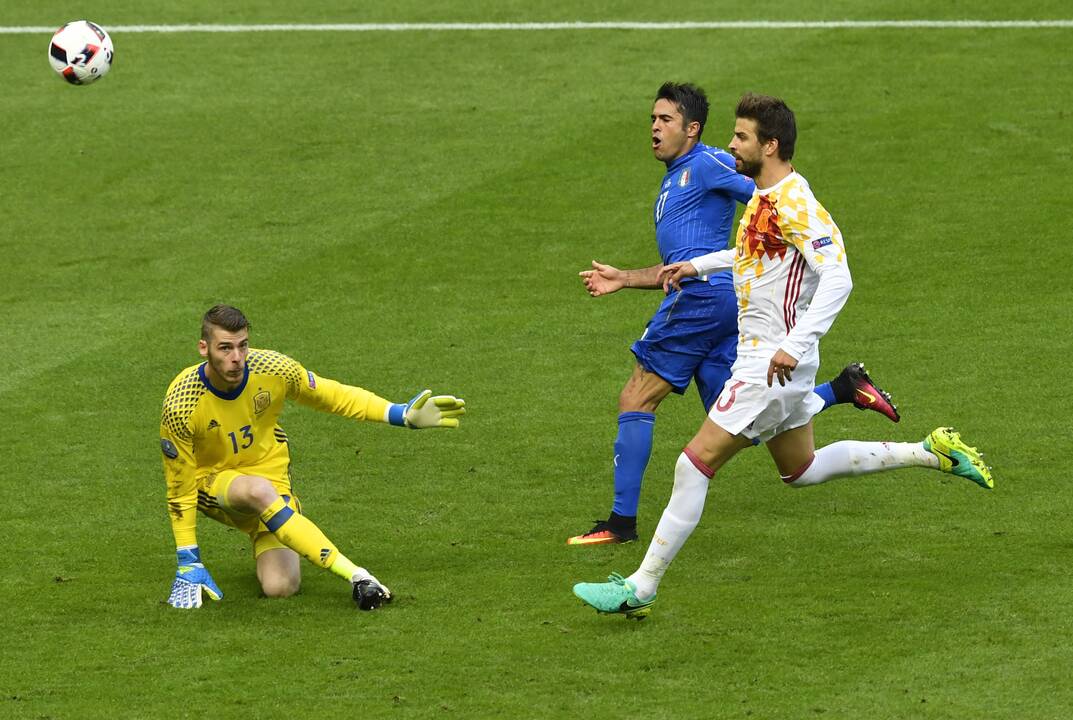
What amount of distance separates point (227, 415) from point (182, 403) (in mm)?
255

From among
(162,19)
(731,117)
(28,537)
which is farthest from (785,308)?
(162,19)

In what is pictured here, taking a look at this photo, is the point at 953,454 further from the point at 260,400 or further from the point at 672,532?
the point at 260,400

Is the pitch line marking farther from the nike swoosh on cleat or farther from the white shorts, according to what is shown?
the white shorts

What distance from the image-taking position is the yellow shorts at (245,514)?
8469mm

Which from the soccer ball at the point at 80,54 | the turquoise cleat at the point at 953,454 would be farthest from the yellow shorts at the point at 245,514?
the soccer ball at the point at 80,54

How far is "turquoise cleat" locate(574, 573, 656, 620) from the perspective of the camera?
759cm

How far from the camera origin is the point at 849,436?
35.0 ft

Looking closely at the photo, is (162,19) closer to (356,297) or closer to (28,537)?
(356,297)

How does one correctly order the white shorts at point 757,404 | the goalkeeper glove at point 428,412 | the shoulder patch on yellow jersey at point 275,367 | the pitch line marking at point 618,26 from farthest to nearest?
the pitch line marking at point 618,26
the shoulder patch on yellow jersey at point 275,367
the goalkeeper glove at point 428,412
the white shorts at point 757,404

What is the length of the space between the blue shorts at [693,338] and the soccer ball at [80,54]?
→ 7464 mm

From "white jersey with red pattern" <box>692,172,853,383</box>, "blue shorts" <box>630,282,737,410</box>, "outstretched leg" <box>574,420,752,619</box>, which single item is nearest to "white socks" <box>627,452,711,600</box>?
"outstretched leg" <box>574,420,752,619</box>

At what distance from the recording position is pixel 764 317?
7828 millimetres

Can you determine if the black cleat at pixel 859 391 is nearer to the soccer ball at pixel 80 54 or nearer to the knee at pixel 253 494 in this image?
the knee at pixel 253 494

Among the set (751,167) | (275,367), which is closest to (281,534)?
(275,367)
